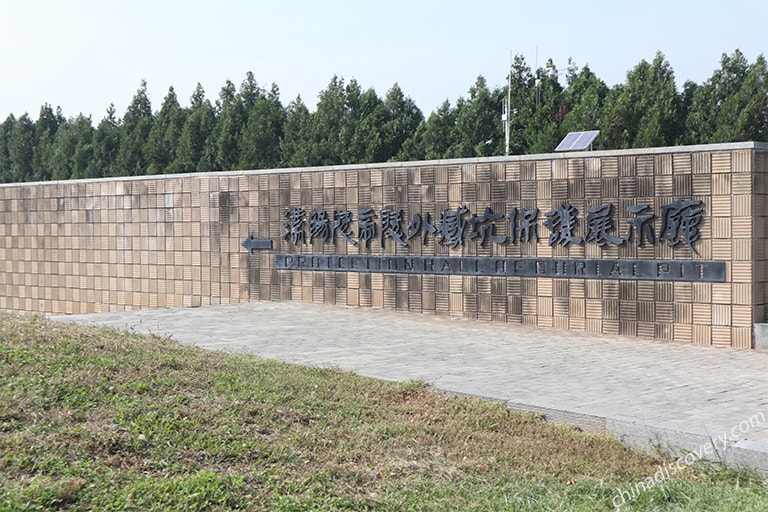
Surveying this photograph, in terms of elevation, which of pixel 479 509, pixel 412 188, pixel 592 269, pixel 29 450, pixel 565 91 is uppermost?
pixel 565 91

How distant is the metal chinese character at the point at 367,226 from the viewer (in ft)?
39.4

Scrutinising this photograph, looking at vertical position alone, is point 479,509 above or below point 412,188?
below

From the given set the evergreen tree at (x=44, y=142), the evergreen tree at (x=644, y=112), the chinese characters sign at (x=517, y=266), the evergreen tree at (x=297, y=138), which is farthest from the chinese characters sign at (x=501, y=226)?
the evergreen tree at (x=44, y=142)

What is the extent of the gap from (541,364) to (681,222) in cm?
256

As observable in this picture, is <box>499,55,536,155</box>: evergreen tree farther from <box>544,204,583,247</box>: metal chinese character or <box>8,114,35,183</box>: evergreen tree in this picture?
<box>8,114,35,183</box>: evergreen tree

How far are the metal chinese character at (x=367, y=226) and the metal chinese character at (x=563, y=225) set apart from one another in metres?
2.54

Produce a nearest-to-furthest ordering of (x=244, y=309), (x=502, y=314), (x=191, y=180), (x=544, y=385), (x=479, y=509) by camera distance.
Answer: (x=479, y=509), (x=544, y=385), (x=502, y=314), (x=244, y=309), (x=191, y=180)

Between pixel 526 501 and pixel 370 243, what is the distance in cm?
780

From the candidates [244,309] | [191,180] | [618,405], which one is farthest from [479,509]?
[191,180]

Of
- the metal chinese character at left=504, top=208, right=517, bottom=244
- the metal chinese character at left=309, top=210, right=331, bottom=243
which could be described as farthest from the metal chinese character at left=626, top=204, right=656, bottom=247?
the metal chinese character at left=309, top=210, right=331, bottom=243

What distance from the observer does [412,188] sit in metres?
11.6

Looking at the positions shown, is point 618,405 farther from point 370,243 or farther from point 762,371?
point 370,243

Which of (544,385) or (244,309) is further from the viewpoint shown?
(244,309)

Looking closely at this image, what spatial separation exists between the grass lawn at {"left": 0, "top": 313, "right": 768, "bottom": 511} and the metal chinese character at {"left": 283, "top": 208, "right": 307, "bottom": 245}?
6.49 m
